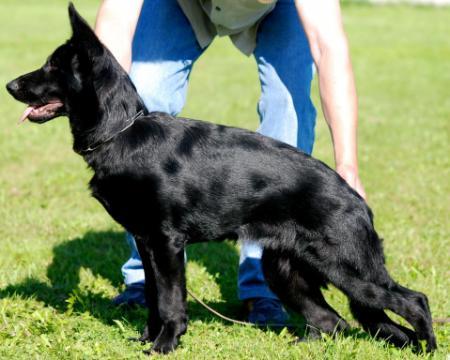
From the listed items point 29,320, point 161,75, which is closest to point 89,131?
point 161,75

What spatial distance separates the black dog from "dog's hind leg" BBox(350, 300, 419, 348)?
11cm

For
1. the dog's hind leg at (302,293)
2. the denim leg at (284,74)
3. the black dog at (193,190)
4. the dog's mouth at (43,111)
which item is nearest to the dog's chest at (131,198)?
the black dog at (193,190)

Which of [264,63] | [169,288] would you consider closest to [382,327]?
[169,288]

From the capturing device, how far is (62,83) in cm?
376

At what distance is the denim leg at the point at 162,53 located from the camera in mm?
4492

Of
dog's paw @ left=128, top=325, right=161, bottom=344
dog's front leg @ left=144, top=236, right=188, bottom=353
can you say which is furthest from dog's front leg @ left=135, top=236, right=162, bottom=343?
dog's front leg @ left=144, top=236, right=188, bottom=353

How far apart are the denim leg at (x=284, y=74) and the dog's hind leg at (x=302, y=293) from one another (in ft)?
1.39

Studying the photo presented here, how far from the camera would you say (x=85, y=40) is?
362 centimetres

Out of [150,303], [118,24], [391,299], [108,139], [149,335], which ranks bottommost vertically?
[149,335]

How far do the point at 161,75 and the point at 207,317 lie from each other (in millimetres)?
1486

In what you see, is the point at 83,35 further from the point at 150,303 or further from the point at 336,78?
the point at 150,303

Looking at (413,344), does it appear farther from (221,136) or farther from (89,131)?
(89,131)

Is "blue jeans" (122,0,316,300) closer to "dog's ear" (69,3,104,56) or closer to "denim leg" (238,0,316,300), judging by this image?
"denim leg" (238,0,316,300)

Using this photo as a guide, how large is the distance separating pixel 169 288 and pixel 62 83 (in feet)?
3.83
